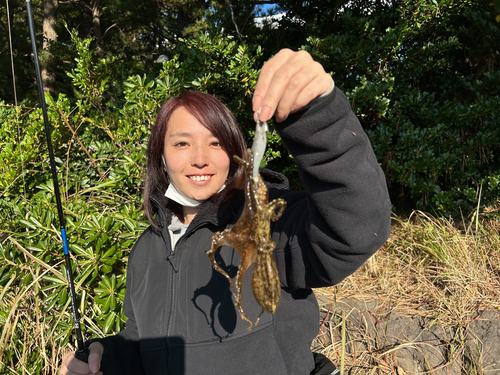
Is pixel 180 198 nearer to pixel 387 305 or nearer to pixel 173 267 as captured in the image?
pixel 173 267

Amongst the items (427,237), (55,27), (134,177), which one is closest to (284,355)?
(134,177)

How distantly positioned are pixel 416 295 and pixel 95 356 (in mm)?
3068

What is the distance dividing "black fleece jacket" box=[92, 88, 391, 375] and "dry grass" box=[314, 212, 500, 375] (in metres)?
1.65

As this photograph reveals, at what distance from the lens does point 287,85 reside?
1.05 meters

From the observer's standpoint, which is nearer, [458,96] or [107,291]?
[107,291]

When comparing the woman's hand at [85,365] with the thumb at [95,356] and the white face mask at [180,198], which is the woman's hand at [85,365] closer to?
the thumb at [95,356]

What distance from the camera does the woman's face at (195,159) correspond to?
1770 millimetres

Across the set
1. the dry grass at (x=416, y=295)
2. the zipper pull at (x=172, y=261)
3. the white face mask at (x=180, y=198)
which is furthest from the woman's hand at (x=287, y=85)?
the dry grass at (x=416, y=295)

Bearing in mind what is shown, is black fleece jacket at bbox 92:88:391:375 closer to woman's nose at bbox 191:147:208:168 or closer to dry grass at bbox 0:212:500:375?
woman's nose at bbox 191:147:208:168

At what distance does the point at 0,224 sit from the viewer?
385cm

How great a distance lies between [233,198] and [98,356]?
1.02 m

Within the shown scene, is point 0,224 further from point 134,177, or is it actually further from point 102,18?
point 102,18

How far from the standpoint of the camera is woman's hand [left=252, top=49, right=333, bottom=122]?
1033 mm

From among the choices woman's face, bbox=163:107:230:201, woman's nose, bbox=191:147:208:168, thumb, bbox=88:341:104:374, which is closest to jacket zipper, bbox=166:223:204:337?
woman's face, bbox=163:107:230:201
